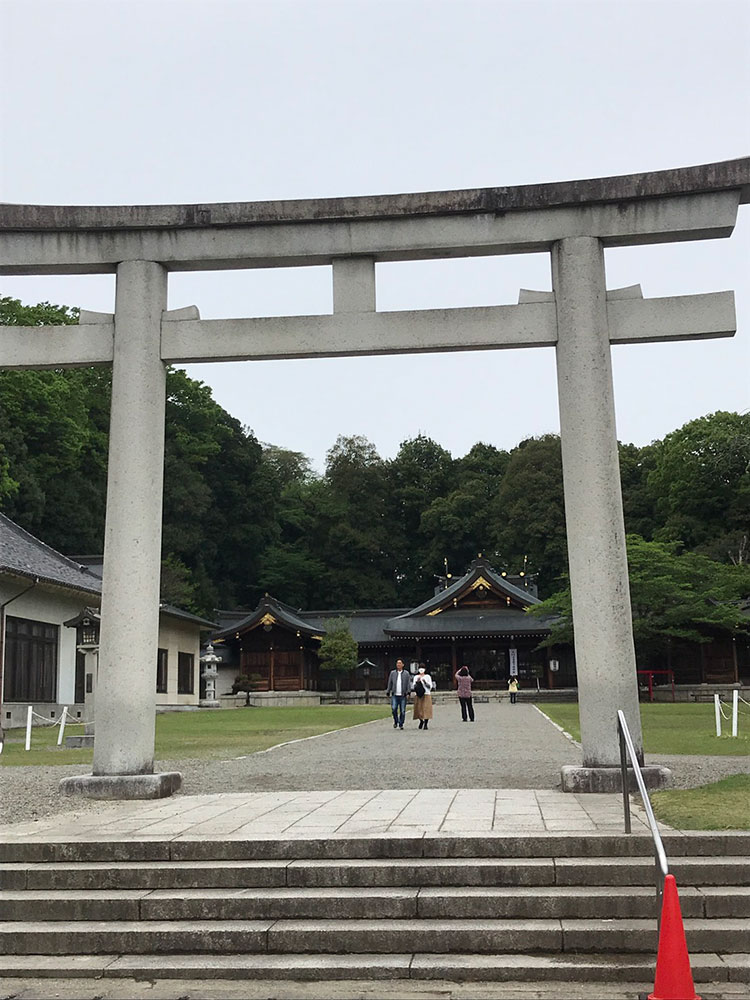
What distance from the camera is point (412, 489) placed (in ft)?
220

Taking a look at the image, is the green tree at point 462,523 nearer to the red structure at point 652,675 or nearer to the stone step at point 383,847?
the red structure at point 652,675

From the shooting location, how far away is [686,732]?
18422 mm

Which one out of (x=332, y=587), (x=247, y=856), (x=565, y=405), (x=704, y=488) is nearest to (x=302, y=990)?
(x=247, y=856)

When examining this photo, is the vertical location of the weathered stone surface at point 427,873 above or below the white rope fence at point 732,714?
below

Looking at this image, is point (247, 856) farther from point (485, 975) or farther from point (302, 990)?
point (485, 975)

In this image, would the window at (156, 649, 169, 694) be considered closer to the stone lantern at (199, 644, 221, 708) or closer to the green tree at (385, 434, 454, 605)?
the stone lantern at (199, 644, 221, 708)

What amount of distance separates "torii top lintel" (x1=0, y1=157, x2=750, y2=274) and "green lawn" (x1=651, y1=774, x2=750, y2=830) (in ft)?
17.4

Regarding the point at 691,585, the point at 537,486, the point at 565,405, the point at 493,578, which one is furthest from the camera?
the point at 537,486

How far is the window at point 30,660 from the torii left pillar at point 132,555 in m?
17.1

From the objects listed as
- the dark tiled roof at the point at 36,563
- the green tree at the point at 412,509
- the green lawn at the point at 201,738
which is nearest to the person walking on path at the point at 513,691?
the green lawn at the point at 201,738

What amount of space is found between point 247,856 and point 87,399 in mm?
46958

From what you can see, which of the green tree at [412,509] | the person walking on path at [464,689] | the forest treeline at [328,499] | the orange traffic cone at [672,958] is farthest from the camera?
the green tree at [412,509]

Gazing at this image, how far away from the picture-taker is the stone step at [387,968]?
5082 mm

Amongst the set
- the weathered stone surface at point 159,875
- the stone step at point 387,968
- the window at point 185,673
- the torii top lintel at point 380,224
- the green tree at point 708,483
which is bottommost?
the stone step at point 387,968
